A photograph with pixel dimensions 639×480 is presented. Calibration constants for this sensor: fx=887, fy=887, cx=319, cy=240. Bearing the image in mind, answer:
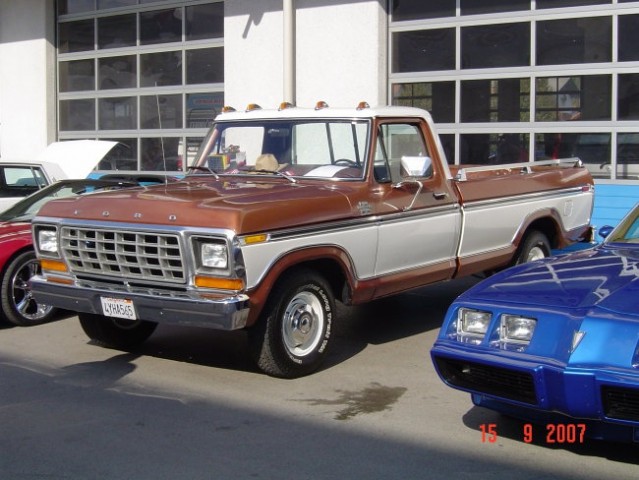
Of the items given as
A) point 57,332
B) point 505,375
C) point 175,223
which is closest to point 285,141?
point 175,223

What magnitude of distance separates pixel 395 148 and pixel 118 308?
2784 millimetres

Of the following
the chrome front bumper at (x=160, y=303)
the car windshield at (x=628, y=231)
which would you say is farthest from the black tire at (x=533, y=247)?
the chrome front bumper at (x=160, y=303)

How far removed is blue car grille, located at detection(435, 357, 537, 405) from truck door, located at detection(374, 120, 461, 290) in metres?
2.25

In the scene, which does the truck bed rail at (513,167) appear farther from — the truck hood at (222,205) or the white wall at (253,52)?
the white wall at (253,52)

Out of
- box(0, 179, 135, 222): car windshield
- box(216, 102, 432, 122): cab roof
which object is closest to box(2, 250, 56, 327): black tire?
box(0, 179, 135, 222): car windshield

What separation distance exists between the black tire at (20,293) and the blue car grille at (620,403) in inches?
229

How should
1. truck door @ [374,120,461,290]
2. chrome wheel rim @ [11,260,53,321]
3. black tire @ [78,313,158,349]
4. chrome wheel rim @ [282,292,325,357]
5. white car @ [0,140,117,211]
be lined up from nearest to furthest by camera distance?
1. chrome wheel rim @ [282,292,325,357]
2. truck door @ [374,120,461,290]
3. black tire @ [78,313,158,349]
4. chrome wheel rim @ [11,260,53,321]
5. white car @ [0,140,117,211]

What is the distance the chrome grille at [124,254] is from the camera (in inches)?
247

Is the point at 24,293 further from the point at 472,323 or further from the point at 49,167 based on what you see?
the point at 472,323

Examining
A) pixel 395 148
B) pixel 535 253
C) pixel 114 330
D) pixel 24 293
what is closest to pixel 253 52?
pixel 535 253

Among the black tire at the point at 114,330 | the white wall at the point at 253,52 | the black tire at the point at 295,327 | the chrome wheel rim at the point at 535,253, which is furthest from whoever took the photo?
the white wall at the point at 253,52

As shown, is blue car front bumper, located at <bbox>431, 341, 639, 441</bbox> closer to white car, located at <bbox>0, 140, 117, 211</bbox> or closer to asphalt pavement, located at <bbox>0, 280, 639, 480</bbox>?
asphalt pavement, located at <bbox>0, 280, 639, 480</bbox>

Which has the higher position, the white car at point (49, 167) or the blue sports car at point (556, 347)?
the white car at point (49, 167)

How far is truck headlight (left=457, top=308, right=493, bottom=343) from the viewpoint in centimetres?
491
